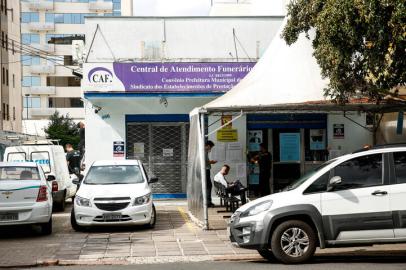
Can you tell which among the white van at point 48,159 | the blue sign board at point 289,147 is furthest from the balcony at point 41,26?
the blue sign board at point 289,147

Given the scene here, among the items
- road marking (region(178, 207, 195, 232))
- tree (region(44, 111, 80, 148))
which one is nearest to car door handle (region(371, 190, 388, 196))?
road marking (region(178, 207, 195, 232))

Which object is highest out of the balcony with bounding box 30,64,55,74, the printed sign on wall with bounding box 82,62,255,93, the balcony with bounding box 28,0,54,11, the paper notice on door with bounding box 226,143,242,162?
the balcony with bounding box 28,0,54,11

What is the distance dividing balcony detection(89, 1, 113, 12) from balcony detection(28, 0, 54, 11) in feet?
15.6

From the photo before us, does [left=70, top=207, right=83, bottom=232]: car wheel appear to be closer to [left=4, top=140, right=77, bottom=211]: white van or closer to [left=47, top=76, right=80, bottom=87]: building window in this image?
[left=4, top=140, right=77, bottom=211]: white van

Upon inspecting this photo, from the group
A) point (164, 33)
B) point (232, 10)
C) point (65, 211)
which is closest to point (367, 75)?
point (164, 33)

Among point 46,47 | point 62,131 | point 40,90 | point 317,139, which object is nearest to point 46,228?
point 317,139

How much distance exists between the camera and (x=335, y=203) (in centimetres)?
980

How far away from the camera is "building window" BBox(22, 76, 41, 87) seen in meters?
75.7

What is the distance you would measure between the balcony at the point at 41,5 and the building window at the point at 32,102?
438 inches

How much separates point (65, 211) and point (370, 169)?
1138 cm

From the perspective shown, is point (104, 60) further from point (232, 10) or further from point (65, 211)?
point (232, 10)

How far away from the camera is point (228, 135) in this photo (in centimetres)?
1953

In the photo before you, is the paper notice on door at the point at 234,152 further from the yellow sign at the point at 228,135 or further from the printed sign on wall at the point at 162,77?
the printed sign on wall at the point at 162,77

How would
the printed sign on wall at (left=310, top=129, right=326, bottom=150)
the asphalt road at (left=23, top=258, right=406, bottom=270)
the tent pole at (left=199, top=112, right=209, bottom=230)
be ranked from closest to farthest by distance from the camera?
the asphalt road at (left=23, top=258, right=406, bottom=270), the tent pole at (left=199, top=112, right=209, bottom=230), the printed sign on wall at (left=310, top=129, right=326, bottom=150)
